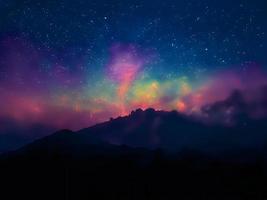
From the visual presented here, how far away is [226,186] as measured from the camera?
63.1 metres

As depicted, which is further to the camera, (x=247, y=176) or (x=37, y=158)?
(x=37, y=158)

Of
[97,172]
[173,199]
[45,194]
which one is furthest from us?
[97,172]

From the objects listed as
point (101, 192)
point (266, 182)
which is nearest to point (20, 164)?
point (101, 192)

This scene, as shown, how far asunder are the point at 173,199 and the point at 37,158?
34648mm

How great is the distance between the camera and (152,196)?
56.4 metres

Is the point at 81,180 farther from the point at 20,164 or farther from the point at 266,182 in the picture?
the point at 266,182

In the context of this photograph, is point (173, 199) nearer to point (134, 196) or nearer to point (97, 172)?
point (134, 196)

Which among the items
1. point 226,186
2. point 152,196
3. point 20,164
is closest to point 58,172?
point 20,164

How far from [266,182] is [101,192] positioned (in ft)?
83.0

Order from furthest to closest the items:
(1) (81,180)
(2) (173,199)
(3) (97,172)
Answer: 1. (3) (97,172)
2. (1) (81,180)
3. (2) (173,199)

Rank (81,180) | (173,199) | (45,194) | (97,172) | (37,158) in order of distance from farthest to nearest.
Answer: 1. (37,158)
2. (97,172)
3. (81,180)
4. (45,194)
5. (173,199)

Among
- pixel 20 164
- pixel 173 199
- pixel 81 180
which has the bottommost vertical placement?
pixel 173 199

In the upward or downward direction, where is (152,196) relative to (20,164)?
downward

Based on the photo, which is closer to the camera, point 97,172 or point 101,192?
point 101,192
